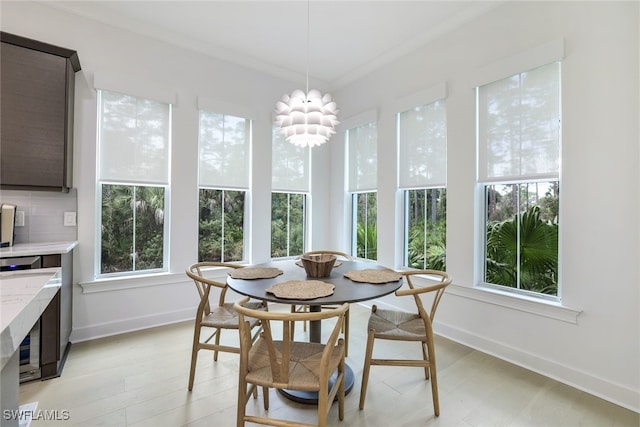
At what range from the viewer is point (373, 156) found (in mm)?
3891

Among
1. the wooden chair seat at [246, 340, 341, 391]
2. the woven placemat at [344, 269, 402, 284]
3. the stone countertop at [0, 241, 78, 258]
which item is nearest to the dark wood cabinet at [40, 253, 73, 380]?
the stone countertop at [0, 241, 78, 258]

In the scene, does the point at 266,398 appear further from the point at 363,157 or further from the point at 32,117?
the point at 363,157

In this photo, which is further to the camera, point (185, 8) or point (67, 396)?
point (185, 8)

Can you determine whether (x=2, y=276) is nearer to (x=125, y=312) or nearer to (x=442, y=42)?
(x=125, y=312)

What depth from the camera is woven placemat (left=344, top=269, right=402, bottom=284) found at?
2000 millimetres

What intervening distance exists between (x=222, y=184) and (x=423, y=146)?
2404 mm

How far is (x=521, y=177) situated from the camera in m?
2.45

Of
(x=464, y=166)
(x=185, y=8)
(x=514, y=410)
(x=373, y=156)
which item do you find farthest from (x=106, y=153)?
(x=514, y=410)

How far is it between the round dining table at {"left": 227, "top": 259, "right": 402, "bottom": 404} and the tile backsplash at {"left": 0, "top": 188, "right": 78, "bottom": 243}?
189 centimetres

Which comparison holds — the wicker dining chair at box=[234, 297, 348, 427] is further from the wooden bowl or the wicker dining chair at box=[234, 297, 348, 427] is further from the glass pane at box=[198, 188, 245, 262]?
the glass pane at box=[198, 188, 245, 262]

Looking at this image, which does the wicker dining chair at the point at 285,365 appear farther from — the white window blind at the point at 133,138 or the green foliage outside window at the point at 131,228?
the white window blind at the point at 133,138

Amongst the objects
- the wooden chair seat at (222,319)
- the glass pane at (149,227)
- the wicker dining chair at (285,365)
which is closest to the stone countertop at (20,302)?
the wicker dining chair at (285,365)

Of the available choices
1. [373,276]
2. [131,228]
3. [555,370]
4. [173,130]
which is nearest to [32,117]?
[173,130]

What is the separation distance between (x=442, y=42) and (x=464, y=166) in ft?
4.39
